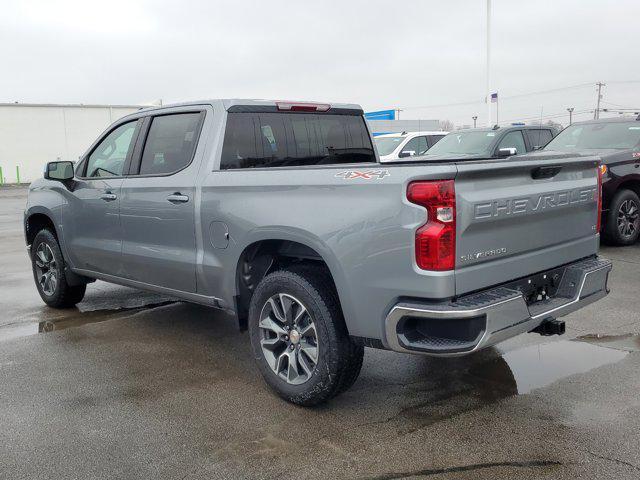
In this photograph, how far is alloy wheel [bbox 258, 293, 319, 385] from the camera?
3787mm

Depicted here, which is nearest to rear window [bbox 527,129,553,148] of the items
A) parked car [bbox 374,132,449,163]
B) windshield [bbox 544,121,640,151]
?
windshield [bbox 544,121,640,151]

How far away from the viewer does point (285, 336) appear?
Answer: 12.9 ft

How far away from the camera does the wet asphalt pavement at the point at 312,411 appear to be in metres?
3.19

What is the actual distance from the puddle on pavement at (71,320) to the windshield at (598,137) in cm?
666

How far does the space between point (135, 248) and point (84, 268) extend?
1.07 meters

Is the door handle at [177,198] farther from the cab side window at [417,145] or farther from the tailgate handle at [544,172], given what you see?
the cab side window at [417,145]

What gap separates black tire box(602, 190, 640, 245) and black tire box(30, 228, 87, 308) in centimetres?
699

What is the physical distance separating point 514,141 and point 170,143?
8887 millimetres

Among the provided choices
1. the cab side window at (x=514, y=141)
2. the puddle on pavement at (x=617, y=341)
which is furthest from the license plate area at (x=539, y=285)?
the cab side window at (x=514, y=141)

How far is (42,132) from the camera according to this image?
38.1m

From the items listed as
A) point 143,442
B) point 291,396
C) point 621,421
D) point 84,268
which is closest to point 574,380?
point 621,421

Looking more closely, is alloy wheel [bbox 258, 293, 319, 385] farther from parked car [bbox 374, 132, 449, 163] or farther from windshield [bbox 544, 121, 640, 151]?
parked car [bbox 374, 132, 449, 163]

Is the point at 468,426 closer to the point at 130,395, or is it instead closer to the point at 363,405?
the point at 363,405

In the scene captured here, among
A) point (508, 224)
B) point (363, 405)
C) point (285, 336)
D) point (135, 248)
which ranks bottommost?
point (363, 405)
